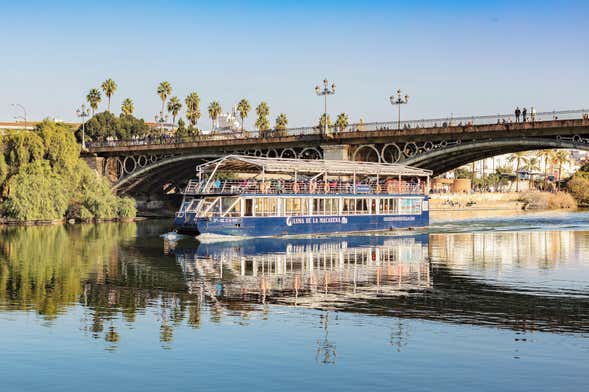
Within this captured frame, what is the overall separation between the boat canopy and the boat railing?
1.21 meters

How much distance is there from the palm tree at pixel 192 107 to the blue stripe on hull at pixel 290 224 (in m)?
94.0

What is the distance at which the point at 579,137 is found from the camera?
73.3m

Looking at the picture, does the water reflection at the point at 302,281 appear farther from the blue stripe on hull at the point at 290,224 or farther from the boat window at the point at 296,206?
the boat window at the point at 296,206

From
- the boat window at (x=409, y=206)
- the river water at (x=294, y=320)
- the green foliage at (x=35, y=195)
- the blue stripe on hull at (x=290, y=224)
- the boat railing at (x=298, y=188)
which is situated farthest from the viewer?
the green foliage at (x=35, y=195)

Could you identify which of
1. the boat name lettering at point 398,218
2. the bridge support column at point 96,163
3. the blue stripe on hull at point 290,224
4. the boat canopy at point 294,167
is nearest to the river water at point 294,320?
the blue stripe on hull at point 290,224

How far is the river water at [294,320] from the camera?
22906 mm

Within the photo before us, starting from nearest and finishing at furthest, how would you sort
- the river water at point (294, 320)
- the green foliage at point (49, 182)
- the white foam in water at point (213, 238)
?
the river water at point (294, 320) < the white foam in water at point (213, 238) < the green foliage at point (49, 182)

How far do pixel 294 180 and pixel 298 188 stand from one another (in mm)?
1017

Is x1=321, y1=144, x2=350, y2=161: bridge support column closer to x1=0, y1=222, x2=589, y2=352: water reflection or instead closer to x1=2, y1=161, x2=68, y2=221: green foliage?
x1=0, y1=222, x2=589, y2=352: water reflection

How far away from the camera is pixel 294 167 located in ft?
228

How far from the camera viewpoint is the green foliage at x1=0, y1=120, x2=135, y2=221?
94.2 m

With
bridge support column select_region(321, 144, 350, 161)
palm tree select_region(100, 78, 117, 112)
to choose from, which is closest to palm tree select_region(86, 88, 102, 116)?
palm tree select_region(100, 78, 117, 112)

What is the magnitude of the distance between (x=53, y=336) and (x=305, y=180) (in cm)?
4668

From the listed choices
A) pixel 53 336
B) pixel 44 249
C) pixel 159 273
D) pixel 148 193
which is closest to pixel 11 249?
pixel 44 249
